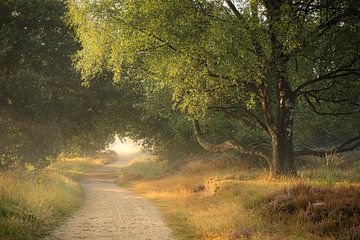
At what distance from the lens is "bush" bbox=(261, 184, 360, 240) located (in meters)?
8.19

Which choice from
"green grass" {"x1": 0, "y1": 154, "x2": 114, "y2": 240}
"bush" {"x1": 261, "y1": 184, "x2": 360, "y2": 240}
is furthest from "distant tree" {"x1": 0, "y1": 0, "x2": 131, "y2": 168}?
"bush" {"x1": 261, "y1": 184, "x2": 360, "y2": 240}

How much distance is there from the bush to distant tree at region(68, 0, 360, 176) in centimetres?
454

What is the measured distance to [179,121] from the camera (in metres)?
23.0

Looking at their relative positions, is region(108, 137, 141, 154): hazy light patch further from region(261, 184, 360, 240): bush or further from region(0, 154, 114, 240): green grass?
region(261, 184, 360, 240): bush

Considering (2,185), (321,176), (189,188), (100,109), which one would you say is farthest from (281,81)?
(100,109)

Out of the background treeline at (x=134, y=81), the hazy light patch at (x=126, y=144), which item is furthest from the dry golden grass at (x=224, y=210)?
the hazy light patch at (x=126, y=144)

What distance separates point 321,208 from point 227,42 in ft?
21.9

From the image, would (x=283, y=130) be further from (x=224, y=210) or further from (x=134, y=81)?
(x=134, y=81)

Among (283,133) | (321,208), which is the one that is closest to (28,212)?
(321,208)

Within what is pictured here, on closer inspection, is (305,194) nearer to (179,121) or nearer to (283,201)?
(283,201)

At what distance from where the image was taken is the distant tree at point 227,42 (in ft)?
43.2

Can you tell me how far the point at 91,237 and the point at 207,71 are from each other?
24.7ft

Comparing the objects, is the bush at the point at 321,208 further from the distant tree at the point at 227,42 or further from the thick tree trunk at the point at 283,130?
the distant tree at the point at 227,42

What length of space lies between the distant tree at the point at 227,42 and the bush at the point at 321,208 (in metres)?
4.54
